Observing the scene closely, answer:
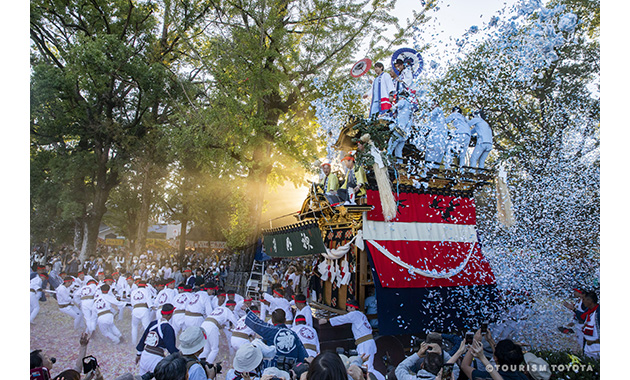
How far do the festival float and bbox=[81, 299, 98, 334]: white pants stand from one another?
4.58 metres

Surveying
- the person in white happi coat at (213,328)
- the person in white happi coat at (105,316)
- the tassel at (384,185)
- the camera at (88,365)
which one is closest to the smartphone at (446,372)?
the tassel at (384,185)

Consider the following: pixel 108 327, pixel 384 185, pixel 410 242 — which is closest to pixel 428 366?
pixel 384 185

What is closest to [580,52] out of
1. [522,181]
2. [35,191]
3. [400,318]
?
[522,181]

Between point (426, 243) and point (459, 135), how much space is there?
1.93 metres

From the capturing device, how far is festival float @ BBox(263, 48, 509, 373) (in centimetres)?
524

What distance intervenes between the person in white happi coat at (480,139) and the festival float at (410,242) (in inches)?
10.8

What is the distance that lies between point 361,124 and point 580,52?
118 inches

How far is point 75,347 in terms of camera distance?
6148 mm

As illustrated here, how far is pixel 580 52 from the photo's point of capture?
424 cm

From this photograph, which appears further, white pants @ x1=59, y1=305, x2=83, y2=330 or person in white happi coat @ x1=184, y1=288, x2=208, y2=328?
white pants @ x1=59, y1=305, x2=83, y2=330

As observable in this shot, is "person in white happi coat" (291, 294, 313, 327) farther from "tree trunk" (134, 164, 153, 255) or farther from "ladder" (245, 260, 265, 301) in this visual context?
"tree trunk" (134, 164, 153, 255)

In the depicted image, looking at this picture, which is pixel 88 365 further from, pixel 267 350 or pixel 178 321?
pixel 178 321

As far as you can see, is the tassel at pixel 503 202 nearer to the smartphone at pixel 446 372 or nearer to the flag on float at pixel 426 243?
the flag on float at pixel 426 243

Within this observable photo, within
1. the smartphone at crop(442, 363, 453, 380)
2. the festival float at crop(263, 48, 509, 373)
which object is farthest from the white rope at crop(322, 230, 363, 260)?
the smartphone at crop(442, 363, 453, 380)
